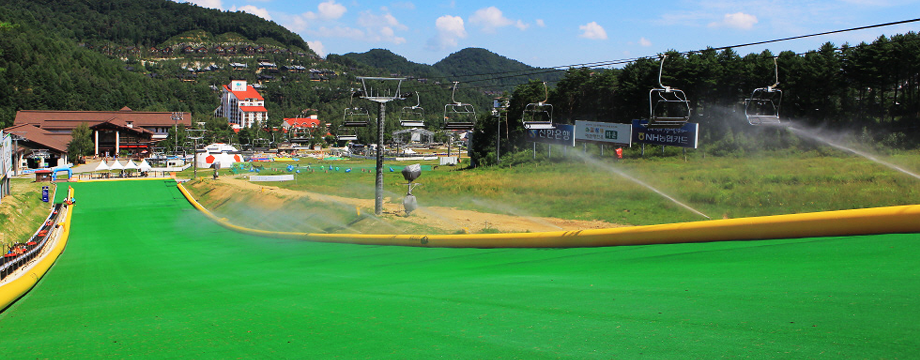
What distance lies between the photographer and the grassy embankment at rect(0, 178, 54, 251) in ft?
80.4

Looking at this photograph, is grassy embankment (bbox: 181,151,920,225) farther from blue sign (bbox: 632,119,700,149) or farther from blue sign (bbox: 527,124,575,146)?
blue sign (bbox: 527,124,575,146)

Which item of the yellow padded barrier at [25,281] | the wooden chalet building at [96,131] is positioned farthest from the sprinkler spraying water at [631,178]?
the wooden chalet building at [96,131]

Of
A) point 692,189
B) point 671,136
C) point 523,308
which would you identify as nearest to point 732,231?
point 523,308

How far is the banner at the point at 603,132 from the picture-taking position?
53.0 metres

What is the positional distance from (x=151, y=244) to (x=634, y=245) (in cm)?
1991

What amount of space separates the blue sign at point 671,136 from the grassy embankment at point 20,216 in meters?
39.1

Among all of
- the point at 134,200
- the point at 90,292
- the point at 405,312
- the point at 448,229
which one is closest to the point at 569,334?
the point at 405,312

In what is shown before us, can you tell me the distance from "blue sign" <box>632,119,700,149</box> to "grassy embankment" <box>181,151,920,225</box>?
1.57 m

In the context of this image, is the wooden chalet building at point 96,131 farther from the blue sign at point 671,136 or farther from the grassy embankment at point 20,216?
the blue sign at point 671,136

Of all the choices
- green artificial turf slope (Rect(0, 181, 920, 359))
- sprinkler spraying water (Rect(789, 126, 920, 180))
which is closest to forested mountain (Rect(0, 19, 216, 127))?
green artificial turf slope (Rect(0, 181, 920, 359))

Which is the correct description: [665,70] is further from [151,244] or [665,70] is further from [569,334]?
[569,334]

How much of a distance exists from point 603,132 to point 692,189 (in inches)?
1015

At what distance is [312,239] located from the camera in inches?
Result: 864

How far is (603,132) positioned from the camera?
54594 millimetres
